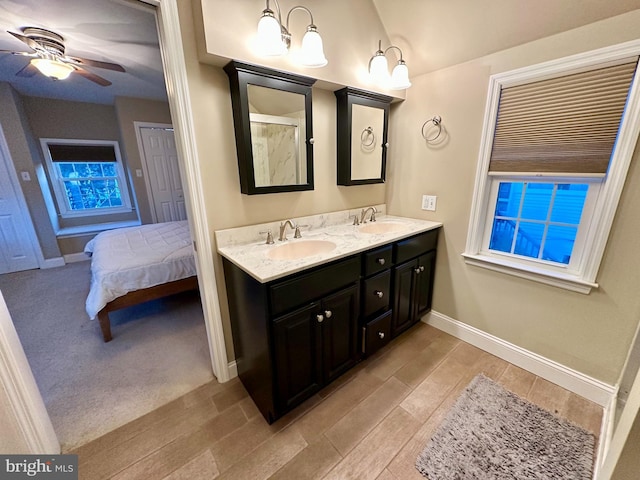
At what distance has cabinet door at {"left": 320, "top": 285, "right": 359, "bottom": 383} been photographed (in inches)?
56.7

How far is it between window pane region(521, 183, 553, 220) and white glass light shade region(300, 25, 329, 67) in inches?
62.6

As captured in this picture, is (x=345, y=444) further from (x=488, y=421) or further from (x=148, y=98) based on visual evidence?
(x=148, y=98)

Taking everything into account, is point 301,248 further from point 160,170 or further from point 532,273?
point 160,170

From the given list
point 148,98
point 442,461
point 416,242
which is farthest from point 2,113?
point 442,461

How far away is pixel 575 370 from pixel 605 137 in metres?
1.41

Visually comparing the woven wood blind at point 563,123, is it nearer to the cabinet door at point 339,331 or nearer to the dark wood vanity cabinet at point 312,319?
the dark wood vanity cabinet at point 312,319

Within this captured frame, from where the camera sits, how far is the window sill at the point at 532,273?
1512mm

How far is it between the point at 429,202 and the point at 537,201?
27.4 inches

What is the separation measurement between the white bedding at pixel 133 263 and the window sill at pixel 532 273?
2498 mm

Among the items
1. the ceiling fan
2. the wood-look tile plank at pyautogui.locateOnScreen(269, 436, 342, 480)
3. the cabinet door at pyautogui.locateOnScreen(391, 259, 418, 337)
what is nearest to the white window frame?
the cabinet door at pyautogui.locateOnScreen(391, 259, 418, 337)

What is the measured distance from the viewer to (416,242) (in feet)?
6.29

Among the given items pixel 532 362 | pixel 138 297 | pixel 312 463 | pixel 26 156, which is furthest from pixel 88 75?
pixel 532 362

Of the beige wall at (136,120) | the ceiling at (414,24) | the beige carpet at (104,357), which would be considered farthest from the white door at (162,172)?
the beige carpet at (104,357)

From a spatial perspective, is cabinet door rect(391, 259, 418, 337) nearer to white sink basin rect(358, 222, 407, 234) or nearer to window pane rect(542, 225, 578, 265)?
white sink basin rect(358, 222, 407, 234)
